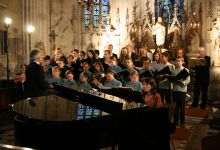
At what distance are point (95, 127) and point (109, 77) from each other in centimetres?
330

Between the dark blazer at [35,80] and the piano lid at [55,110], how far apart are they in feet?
2.90

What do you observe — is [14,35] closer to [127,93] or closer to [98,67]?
[98,67]

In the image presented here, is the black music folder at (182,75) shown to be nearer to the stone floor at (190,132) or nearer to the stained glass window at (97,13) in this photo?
the stone floor at (190,132)

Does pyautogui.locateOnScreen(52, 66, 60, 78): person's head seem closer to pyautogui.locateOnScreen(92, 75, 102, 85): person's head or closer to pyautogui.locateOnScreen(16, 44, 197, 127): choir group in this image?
pyautogui.locateOnScreen(16, 44, 197, 127): choir group

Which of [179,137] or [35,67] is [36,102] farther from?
[179,137]

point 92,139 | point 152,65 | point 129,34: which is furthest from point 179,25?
point 92,139

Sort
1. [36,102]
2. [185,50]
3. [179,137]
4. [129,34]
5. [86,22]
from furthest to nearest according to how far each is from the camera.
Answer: [86,22], [129,34], [185,50], [179,137], [36,102]

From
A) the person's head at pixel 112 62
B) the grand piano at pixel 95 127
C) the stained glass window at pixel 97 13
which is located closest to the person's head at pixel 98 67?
the person's head at pixel 112 62

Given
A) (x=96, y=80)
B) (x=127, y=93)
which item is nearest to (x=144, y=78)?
(x=96, y=80)

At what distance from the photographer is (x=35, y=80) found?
6.15 metres

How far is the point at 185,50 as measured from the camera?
13.2 m

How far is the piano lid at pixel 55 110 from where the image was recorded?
3902 millimetres

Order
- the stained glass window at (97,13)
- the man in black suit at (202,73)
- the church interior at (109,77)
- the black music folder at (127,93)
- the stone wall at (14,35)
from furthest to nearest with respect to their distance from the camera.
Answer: the stained glass window at (97,13), the stone wall at (14,35), the man in black suit at (202,73), the black music folder at (127,93), the church interior at (109,77)

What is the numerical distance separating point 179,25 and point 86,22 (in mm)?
4346
